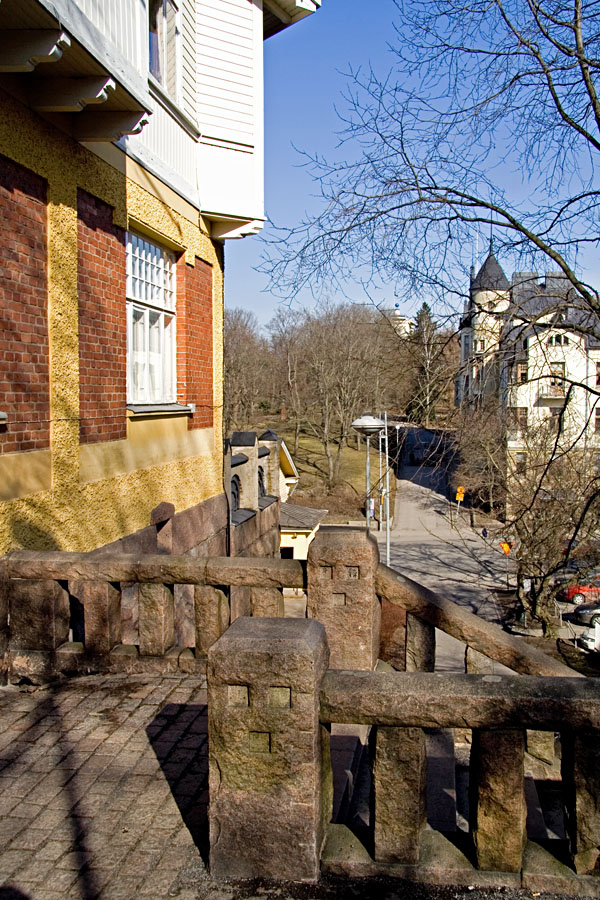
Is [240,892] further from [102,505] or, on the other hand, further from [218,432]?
[218,432]

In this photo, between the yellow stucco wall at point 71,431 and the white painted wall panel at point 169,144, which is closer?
the yellow stucco wall at point 71,431

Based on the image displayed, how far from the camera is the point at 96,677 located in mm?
5520

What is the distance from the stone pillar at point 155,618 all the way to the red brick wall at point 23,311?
4.83 feet

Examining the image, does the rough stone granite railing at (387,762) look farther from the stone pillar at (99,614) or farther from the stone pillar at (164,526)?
→ the stone pillar at (164,526)

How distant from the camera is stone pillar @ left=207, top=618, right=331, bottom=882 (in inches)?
112

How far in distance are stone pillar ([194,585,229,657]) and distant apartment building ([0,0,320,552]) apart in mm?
1455

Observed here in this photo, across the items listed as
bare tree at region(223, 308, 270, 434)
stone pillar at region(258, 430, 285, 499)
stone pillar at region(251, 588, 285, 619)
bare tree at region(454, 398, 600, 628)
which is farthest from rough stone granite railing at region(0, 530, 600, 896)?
bare tree at region(223, 308, 270, 434)

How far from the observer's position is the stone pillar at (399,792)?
2.85 meters

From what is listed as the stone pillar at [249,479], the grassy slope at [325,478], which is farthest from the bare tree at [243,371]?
the stone pillar at [249,479]

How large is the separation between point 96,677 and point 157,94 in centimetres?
593

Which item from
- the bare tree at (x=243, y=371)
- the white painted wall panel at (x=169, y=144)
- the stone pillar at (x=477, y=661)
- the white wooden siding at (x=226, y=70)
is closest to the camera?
the stone pillar at (x=477, y=661)

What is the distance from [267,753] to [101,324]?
17.1ft

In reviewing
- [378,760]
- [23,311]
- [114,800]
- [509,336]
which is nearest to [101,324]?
[23,311]

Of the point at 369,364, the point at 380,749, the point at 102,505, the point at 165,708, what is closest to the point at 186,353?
the point at 369,364
